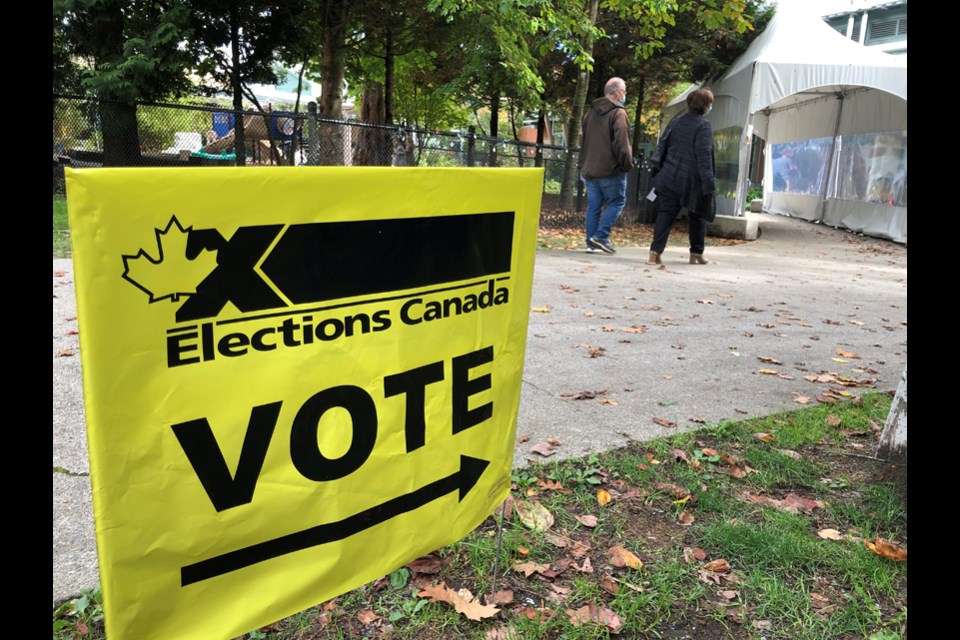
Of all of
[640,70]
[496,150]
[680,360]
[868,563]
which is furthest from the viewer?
[640,70]

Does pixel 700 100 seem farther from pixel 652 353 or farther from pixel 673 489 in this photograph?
pixel 673 489

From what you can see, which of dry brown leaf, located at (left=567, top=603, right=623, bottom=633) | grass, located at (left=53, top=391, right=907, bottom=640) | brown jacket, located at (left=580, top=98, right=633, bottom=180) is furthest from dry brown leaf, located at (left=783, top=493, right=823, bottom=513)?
brown jacket, located at (left=580, top=98, right=633, bottom=180)

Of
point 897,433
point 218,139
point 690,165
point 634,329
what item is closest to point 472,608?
point 897,433

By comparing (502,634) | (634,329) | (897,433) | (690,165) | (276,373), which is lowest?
(502,634)

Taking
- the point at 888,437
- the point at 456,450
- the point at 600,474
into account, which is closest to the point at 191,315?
the point at 456,450

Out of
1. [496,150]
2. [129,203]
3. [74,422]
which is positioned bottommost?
[74,422]

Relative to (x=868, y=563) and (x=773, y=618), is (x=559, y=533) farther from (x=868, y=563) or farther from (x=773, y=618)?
(x=868, y=563)

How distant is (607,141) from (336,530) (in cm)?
866

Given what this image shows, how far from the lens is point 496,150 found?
14.3m

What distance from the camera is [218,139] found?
10.5 metres

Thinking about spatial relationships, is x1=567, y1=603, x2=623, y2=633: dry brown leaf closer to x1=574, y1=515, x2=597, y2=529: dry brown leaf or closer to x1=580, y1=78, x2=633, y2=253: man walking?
x1=574, y1=515, x2=597, y2=529: dry brown leaf

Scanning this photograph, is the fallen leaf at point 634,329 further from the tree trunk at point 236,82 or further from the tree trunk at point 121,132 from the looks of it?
the tree trunk at point 121,132

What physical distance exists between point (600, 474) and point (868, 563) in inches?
44.1

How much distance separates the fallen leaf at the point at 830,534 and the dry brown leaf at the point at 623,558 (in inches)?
31.3
